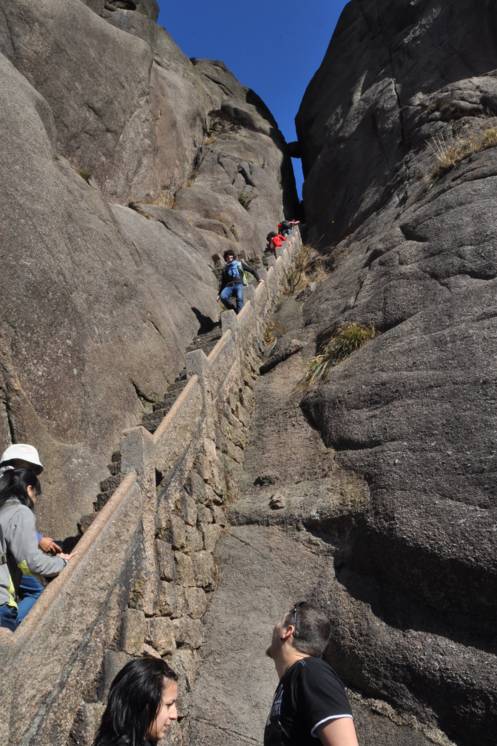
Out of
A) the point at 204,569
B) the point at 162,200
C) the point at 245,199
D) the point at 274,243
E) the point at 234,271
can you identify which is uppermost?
the point at 245,199

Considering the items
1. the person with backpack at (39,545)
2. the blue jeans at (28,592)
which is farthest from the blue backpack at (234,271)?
the blue jeans at (28,592)

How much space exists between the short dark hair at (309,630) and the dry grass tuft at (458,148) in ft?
36.9

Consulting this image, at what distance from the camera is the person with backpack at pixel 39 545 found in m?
3.98

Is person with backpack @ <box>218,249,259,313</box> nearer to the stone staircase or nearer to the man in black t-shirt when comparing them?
the stone staircase

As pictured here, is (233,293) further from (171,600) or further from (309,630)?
(309,630)

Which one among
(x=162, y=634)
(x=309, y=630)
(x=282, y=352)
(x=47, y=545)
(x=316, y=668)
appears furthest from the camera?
(x=282, y=352)

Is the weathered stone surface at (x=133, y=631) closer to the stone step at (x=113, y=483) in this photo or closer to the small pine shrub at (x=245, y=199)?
the stone step at (x=113, y=483)

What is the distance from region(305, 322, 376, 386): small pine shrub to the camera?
30.8ft

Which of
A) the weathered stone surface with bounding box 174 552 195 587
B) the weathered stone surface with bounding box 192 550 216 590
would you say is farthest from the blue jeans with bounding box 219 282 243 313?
the weathered stone surface with bounding box 174 552 195 587

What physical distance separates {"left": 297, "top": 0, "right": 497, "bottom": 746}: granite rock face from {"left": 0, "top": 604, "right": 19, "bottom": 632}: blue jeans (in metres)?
3.26

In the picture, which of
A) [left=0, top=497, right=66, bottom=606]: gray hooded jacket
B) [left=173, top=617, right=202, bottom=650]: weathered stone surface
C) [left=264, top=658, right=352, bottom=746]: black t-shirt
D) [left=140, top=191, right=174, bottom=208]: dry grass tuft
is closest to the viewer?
[left=264, top=658, right=352, bottom=746]: black t-shirt

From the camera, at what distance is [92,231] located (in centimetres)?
1000

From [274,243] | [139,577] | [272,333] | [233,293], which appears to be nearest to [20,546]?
[139,577]

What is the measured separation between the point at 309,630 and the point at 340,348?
266 inches
